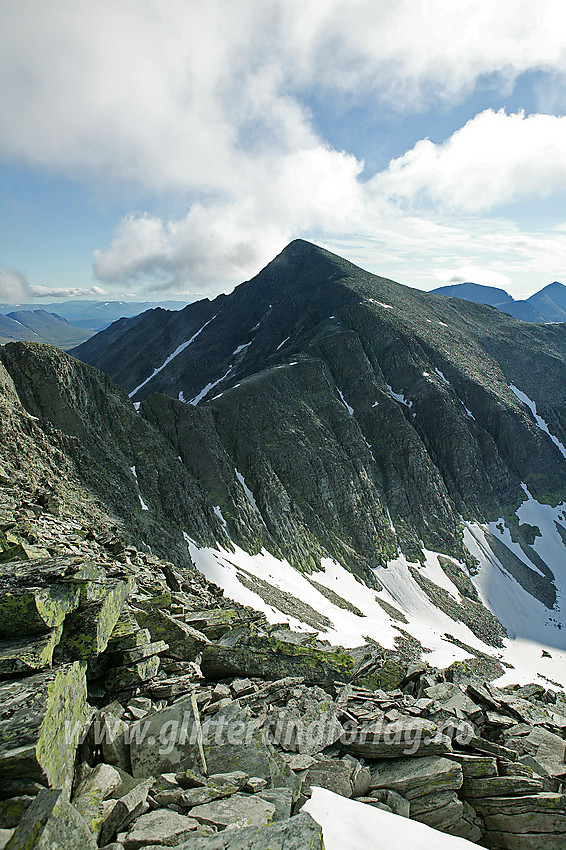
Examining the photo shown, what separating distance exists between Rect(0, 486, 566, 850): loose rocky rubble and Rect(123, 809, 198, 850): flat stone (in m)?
0.02

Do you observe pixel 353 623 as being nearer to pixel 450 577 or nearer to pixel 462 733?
pixel 450 577

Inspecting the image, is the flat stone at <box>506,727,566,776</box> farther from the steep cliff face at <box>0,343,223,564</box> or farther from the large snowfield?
the steep cliff face at <box>0,343,223,564</box>

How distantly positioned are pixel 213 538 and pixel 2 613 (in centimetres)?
4778

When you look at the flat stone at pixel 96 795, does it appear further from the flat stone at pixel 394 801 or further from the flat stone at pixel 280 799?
the flat stone at pixel 394 801

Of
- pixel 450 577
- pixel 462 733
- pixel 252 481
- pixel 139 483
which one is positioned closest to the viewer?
pixel 462 733

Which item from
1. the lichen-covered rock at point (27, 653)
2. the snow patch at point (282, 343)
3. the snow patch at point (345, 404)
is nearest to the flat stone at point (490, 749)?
the lichen-covered rock at point (27, 653)

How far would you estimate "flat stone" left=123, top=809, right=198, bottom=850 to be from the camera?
17.7 ft

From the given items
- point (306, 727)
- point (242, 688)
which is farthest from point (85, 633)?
point (306, 727)

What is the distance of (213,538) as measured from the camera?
54.4 meters

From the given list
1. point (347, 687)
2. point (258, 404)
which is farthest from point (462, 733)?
point (258, 404)

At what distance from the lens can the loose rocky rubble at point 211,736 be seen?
5730mm

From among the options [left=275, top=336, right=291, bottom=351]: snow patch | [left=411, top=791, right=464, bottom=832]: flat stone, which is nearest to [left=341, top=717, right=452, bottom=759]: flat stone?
[left=411, top=791, right=464, bottom=832]: flat stone

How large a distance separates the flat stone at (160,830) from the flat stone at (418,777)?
4.48 meters

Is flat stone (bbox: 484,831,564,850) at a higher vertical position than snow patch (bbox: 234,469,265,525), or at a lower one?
lower
